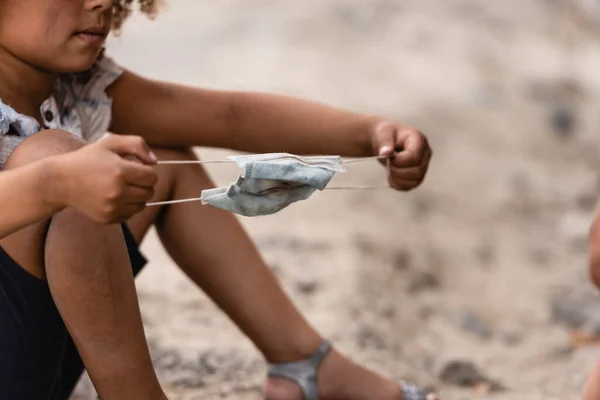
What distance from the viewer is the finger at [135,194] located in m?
1.24

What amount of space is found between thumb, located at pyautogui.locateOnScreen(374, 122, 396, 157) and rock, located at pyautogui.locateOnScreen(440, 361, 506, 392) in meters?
0.73

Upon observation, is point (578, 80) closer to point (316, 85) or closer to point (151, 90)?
point (316, 85)

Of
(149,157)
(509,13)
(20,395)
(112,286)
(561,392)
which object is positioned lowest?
(509,13)

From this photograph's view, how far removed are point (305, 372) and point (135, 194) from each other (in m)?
0.73

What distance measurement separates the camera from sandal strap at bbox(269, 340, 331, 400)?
1.86 meters

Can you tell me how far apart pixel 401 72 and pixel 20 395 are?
139 inches

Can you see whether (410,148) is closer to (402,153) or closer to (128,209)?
(402,153)

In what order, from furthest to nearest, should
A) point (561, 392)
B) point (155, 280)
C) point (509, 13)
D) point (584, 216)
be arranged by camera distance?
point (509, 13) < point (584, 216) < point (155, 280) < point (561, 392)

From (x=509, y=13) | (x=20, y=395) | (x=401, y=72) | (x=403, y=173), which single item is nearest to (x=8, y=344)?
(x=20, y=395)

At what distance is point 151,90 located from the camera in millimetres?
1844

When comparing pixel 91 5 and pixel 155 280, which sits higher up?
pixel 91 5

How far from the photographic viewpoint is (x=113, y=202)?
4.04 ft

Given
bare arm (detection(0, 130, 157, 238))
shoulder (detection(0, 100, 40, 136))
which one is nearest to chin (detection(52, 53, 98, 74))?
shoulder (detection(0, 100, 40, 136))

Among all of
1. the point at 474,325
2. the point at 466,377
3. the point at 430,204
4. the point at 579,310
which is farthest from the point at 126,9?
the point at 430,204
